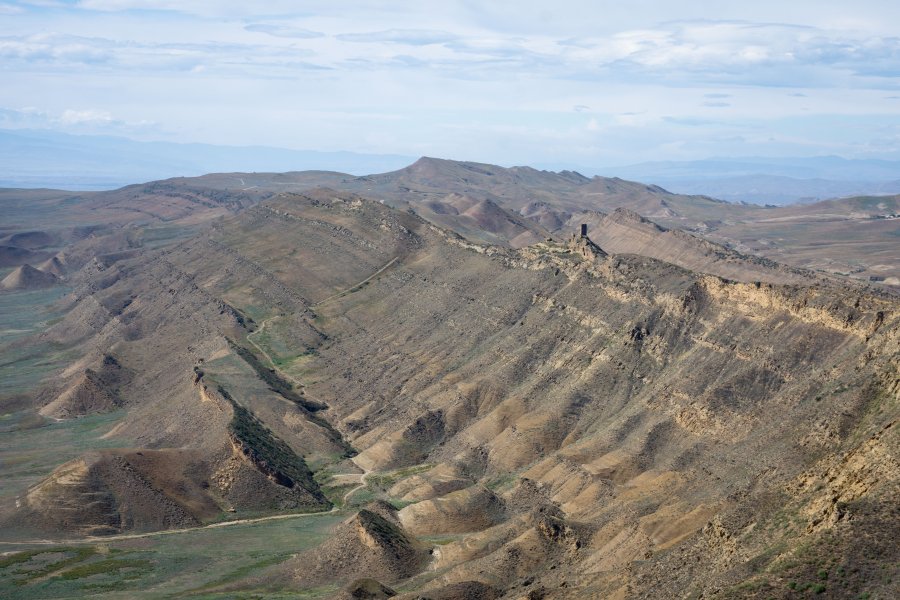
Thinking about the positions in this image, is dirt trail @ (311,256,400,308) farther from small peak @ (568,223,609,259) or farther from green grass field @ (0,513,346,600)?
green grass field @ (0,513,346,600)

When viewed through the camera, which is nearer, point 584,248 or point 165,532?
point 165,532

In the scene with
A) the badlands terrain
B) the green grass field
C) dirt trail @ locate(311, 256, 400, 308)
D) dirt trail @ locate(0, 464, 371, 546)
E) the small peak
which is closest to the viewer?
the badlands terrain

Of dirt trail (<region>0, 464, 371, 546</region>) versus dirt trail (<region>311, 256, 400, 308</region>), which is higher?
dirt trail (<region>311, 256, 400, 308</region>)

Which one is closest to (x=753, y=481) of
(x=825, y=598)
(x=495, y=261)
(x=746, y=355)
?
(x=825, y=598)

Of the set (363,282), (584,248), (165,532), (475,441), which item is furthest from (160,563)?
(363,282)

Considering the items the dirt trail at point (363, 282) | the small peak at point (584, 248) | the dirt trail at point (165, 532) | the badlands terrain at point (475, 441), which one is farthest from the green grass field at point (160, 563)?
the dirt trail at point (363, 282)

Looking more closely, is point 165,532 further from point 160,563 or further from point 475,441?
point 475,441

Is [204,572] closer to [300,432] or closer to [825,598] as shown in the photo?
[300,432]

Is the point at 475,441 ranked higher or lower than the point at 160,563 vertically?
higher

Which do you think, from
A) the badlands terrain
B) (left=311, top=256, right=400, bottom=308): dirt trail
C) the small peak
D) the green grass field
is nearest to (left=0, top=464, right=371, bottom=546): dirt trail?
the badlands terrain
